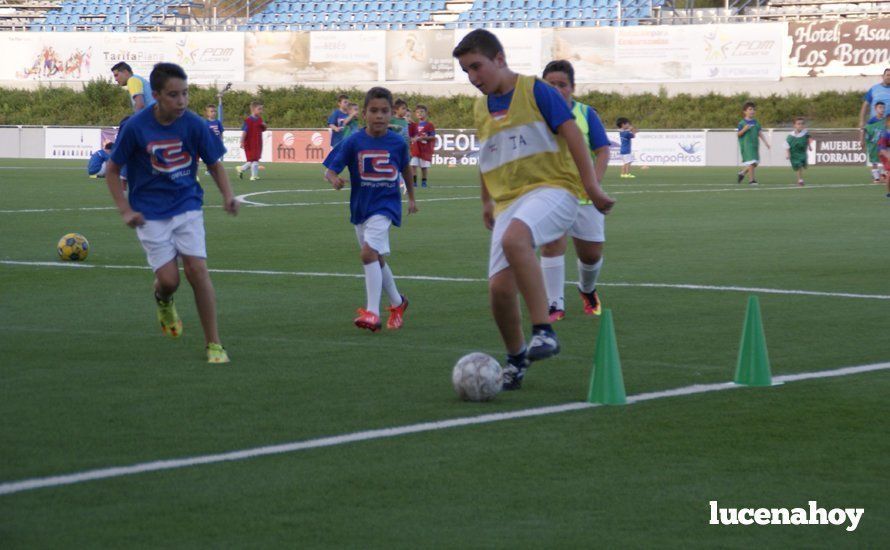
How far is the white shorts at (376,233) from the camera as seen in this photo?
34.5ft

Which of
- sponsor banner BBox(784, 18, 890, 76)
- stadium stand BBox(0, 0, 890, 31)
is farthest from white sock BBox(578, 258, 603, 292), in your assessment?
A: stadium stand BBox(0, 0, 890, 31)

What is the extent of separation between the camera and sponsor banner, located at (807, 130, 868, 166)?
4819cm

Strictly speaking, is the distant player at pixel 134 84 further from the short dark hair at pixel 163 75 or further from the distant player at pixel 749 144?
the distant player at pixel 749 144

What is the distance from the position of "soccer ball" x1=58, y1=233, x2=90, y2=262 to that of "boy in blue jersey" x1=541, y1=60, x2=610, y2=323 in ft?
20.1

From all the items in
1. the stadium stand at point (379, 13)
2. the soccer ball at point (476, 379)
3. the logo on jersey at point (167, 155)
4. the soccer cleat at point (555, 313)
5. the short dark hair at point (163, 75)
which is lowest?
the soccer cleat at point (555, 313)

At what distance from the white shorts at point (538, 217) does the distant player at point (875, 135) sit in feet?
69.6

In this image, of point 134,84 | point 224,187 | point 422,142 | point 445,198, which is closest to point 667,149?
point 422,142

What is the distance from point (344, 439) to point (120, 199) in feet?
9.90

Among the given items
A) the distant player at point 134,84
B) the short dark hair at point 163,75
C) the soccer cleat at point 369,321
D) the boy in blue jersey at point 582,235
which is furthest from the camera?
the distant player at point 134,84

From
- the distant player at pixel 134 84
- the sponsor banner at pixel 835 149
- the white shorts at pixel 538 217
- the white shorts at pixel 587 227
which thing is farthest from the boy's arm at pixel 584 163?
the sponsor banner at pixel 835 149

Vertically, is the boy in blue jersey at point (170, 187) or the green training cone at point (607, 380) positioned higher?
the boy in blue jersey at point (170, 187)

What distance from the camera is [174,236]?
8.87 meters

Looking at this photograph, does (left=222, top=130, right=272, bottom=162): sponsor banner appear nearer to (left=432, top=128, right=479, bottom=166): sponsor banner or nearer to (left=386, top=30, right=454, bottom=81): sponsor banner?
(left=432, top=128, right=479, bottom=166): sponsor banner

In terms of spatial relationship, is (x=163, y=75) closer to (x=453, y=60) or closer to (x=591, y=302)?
(x=591, y=302)
